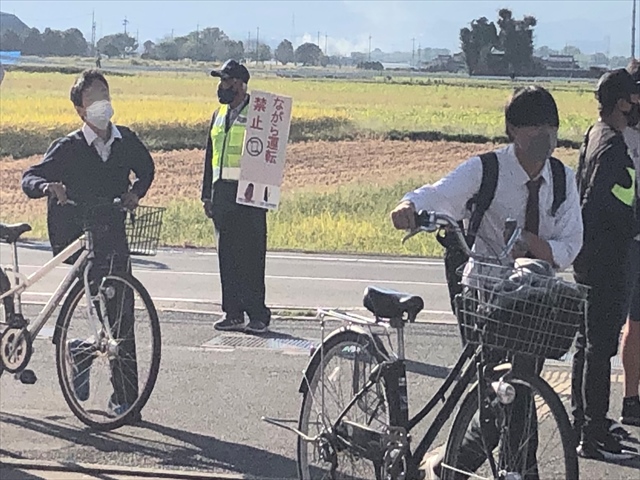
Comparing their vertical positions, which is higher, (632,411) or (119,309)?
(119,309)

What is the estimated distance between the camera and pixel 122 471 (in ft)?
18.0

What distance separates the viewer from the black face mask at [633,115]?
5.64m

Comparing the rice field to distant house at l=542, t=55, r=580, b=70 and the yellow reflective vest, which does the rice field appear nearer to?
distant house at l=542, t=55, r=580, b=70

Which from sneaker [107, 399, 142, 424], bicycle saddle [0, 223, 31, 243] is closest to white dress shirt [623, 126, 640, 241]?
sneaker [107, 399, 142, 424]

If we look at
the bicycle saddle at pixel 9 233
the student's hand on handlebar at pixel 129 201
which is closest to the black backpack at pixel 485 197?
the student's hand on handlebar at pixel 129 201

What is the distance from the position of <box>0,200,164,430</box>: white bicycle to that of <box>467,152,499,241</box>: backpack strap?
2071mm

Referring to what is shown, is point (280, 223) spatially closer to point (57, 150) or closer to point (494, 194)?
point (57, 150)

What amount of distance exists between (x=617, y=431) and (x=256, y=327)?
11.9 ft

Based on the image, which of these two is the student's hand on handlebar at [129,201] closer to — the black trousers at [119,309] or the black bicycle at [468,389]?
the black trousers at [119,309]

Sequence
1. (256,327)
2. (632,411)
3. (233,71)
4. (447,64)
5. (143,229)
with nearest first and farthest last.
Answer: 1. (143,229)
2. (632,411)
3. (233,71)
4. (256,327)
5. (447,64)

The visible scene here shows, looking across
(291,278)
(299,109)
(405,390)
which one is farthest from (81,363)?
(299,109)

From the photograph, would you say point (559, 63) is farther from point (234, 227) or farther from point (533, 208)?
point (533, 208)

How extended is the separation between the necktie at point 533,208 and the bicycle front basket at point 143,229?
2.21 m

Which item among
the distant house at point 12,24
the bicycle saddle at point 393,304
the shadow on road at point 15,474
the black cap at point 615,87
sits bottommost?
the shadow on road at point 15,474
